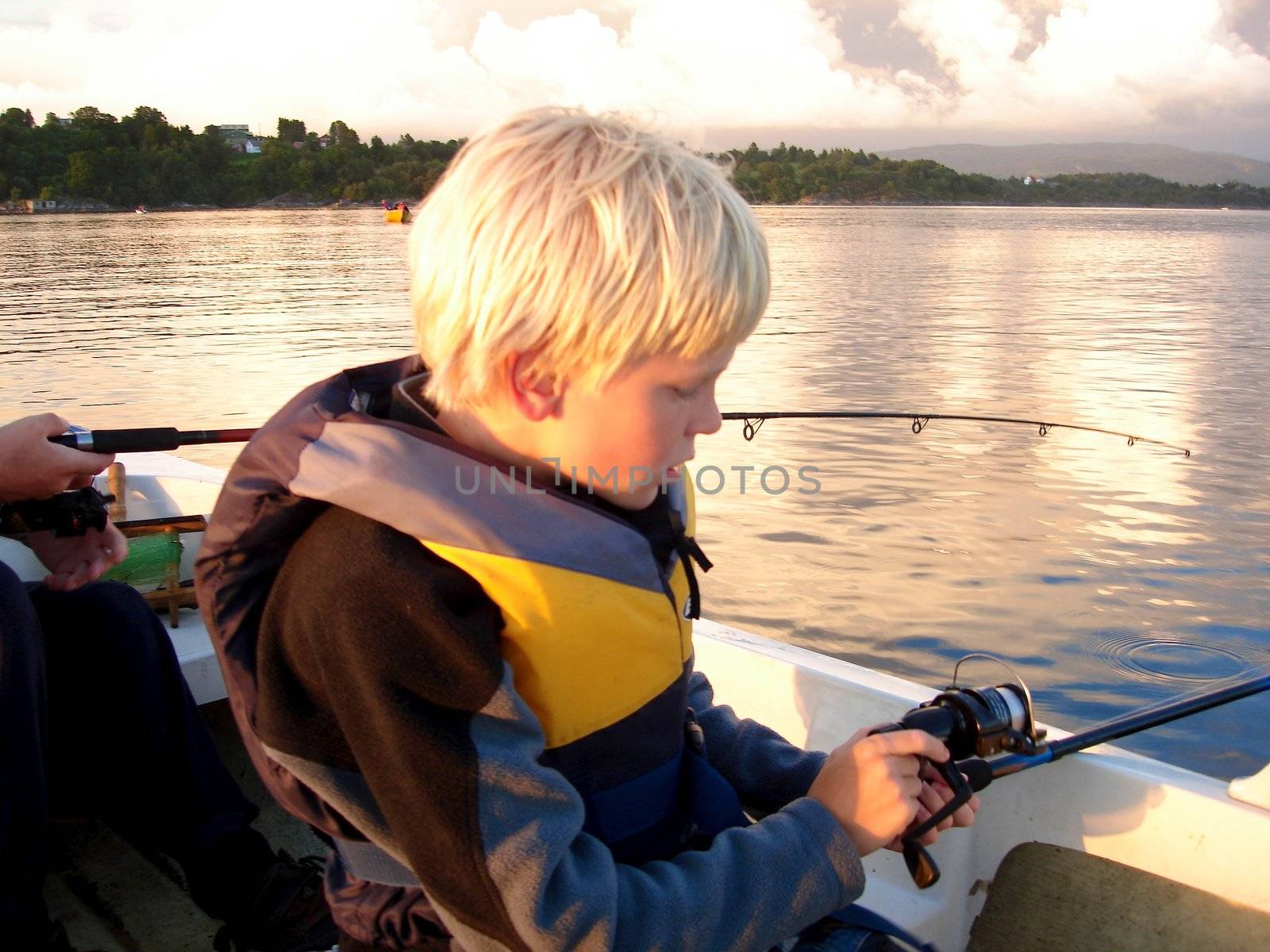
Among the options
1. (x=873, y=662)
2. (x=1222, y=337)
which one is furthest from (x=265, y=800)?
(x=1222, y=337)

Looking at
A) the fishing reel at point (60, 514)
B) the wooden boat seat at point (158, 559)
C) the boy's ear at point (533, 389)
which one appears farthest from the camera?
the wooden boat seat at point (158, 559)

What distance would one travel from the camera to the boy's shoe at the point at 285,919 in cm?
201

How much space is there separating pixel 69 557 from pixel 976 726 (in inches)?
66.4

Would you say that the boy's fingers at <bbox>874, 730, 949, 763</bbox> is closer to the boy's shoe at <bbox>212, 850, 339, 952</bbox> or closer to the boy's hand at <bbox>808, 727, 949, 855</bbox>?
the boy's hand at <bbox>808, 727, 949, 855</bbox>

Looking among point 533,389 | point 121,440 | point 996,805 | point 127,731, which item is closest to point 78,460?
point 121,440

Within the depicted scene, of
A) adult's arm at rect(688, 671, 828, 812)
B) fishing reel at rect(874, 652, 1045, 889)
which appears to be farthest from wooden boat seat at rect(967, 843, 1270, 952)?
adult's arm at rect(688, 671, 828, 812)

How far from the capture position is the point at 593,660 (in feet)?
4.26

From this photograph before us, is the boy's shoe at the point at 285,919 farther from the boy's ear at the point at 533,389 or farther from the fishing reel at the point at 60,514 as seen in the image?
Answer: the boy's ear at the point at 533,389

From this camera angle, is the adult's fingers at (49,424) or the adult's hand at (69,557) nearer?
the adult's fingers at (49,424)

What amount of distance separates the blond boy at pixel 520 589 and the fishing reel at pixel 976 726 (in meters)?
0.20

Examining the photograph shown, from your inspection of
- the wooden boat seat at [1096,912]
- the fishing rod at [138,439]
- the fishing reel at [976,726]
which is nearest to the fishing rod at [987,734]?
the fishing reel at [976,726]

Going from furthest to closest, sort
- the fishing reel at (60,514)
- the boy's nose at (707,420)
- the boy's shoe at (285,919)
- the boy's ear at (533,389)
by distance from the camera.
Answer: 1. the fishing reel at (60,514)
2. the boy's shoe at (285,919)
3. the boy's nose at (707,420)
4. the boy's ear at (533,389)

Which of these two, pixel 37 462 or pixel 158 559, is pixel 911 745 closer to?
pixel 37 462

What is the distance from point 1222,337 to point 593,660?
51.2 ft
